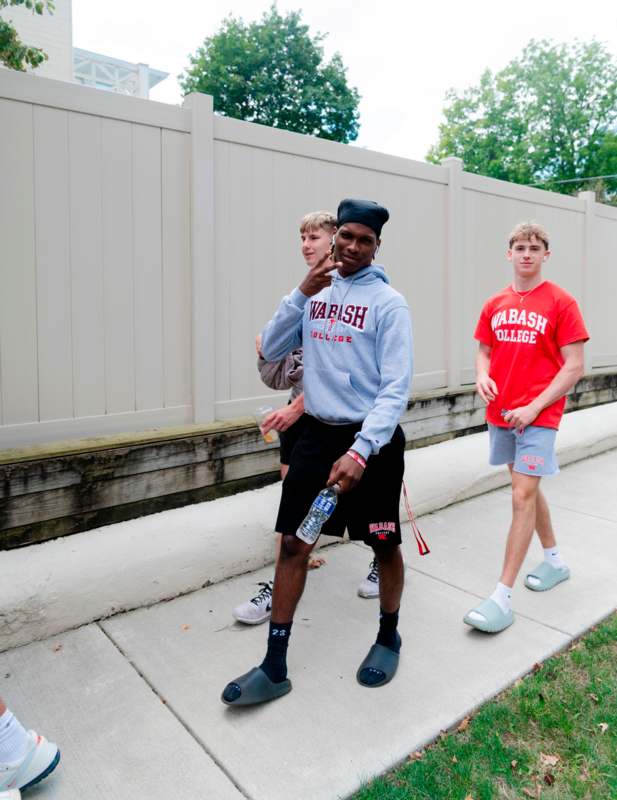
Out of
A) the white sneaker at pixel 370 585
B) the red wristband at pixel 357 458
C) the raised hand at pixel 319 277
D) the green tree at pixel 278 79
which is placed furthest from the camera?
the green tree at pixel 278 79

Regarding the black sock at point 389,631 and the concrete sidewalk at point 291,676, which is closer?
the concrete sidewalk at point 291,676

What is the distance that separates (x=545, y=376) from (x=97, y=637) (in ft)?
8.16

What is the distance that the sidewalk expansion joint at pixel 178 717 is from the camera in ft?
7.46

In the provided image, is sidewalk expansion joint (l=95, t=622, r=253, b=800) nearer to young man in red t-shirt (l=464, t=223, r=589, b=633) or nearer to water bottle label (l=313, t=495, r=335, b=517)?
water bottle label (l=313, t=495, r=335, b=517)

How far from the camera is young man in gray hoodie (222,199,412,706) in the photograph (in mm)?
2588

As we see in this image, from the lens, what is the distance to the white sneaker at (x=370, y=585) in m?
3.65

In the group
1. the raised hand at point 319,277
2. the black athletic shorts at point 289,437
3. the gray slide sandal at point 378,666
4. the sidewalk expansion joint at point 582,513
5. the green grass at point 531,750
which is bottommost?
the green grass at point 531,750

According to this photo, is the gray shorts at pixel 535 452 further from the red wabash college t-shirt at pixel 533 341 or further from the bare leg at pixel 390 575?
the bare leg at pixel 390 575

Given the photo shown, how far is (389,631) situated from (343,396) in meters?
1.06

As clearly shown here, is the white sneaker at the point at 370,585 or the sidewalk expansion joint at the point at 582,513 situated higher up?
the sidewalk expansion joint at the point at 582,513

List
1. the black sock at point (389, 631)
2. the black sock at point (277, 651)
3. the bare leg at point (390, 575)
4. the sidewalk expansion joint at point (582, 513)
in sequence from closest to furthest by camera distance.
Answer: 1. the black sock at point (277, 651)
2. the bare leg at point (390, 575)
3. the black sock at point (389, 631)
4. the sidewalk expansion joint at point (582, 513)

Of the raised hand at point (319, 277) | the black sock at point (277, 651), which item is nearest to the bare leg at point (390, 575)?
the black sock at point (277, 651)

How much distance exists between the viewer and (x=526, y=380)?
136 inches

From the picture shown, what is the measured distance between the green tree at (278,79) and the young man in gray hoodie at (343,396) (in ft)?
123
